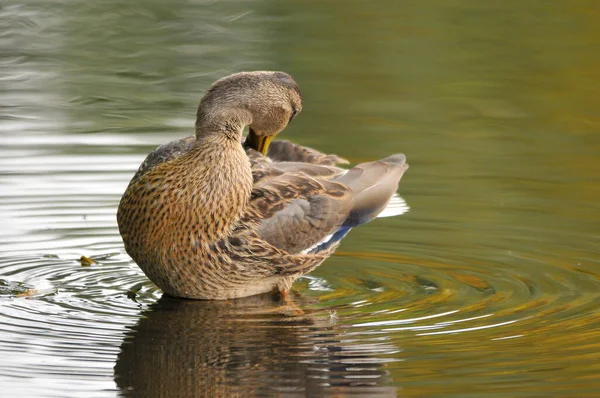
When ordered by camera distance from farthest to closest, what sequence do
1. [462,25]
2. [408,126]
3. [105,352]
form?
[462,25]
[408,126]
[105,352]

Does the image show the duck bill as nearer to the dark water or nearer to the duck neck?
the duck neck

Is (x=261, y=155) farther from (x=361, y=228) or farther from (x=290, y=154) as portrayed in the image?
(x=361, y=228)

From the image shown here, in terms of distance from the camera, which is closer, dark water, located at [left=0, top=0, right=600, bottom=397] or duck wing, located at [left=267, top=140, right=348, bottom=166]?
dark water, located at [left=0, top=0, right=600, bottom=397]

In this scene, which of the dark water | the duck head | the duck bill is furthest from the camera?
the duck bill

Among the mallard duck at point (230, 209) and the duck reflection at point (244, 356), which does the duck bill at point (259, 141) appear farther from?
the duck reflection at point (244, 356)

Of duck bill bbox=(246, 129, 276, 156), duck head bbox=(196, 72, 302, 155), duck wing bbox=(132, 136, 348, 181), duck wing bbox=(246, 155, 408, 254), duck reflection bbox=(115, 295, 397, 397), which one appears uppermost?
duck head bbox=(196, 72, 302, 155)

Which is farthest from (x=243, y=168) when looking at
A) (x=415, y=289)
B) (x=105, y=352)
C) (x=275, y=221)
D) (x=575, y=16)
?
(x=575, y=16)

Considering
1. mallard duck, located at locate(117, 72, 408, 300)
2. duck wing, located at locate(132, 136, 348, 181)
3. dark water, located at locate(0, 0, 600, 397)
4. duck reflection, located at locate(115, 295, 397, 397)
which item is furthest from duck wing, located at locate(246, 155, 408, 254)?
duck reflection, located at locate(115, 295, 397, 397)

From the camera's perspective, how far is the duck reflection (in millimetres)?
5996

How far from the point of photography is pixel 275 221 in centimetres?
794

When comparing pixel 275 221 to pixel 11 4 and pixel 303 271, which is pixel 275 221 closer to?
pixel 303 271

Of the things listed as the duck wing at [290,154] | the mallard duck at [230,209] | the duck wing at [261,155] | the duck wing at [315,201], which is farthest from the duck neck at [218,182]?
the duck wing at [290,154]

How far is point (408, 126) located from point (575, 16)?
512 centimetres

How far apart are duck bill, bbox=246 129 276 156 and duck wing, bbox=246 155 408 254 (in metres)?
0.13
